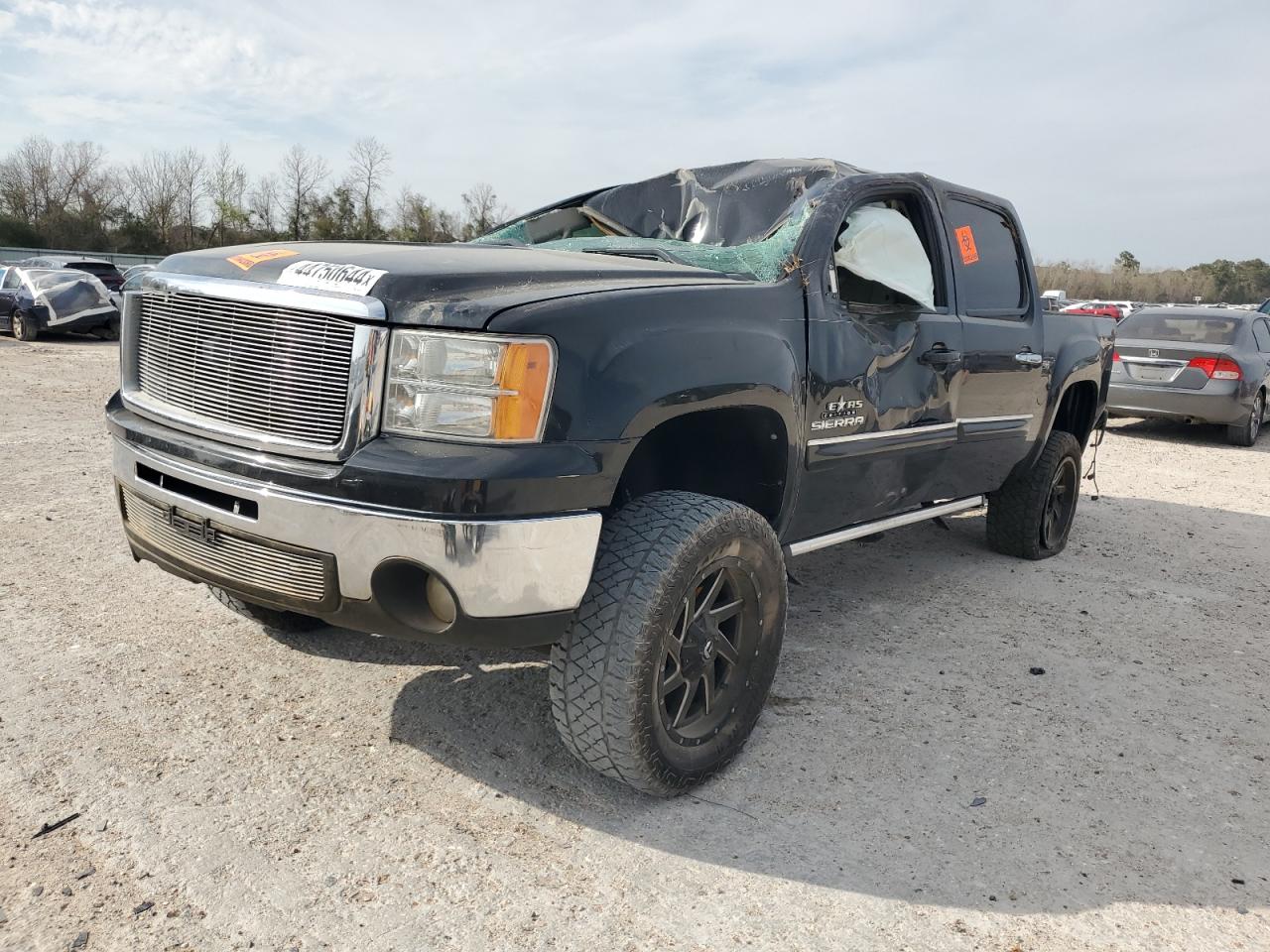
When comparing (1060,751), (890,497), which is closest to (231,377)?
(890,497)

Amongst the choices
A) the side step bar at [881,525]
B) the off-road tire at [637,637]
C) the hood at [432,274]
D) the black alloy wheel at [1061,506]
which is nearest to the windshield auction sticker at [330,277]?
the hood at [432,274]

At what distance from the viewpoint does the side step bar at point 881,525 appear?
3535mm

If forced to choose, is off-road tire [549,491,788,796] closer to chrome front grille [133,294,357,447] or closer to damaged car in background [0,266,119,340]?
chrome front grille [133,294,357,447]

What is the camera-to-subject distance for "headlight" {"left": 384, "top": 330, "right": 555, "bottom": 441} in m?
2.37

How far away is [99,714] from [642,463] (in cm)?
187

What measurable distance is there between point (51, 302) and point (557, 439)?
684 inches

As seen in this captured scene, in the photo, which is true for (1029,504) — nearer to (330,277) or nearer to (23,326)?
(330,277)

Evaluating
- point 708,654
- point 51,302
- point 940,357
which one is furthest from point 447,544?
point 51,302

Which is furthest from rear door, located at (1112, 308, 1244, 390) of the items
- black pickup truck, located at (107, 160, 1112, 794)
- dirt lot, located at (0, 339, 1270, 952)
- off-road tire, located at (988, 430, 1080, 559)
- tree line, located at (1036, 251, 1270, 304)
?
tree line, located at (1036, 251, 1270, 304)

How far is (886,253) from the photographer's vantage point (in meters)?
3.77

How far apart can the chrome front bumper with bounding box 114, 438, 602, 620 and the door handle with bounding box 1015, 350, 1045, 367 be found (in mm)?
3027

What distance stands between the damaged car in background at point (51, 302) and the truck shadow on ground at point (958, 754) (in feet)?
51.8

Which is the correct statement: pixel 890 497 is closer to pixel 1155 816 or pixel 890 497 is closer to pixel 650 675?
pixel 1155 816

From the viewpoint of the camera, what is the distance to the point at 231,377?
2678 millimetres
